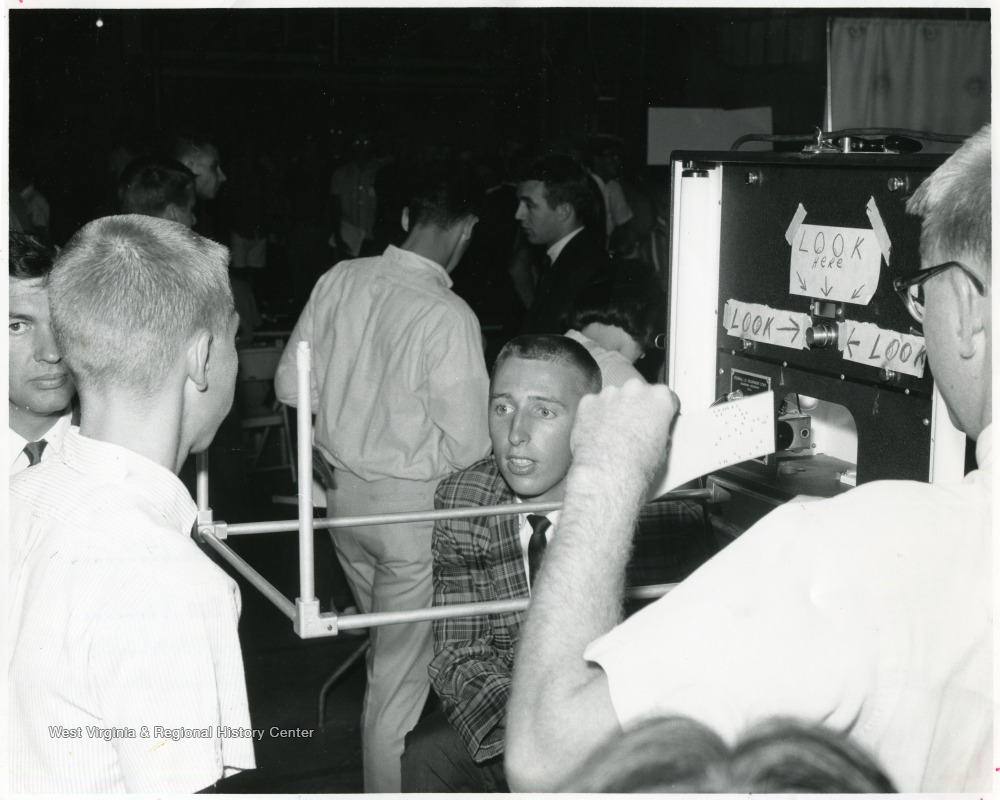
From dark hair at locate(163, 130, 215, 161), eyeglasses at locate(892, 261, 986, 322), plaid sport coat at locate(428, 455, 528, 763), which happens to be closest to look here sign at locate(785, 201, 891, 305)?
eyeglasses at locate(892, 261, 986, 322)

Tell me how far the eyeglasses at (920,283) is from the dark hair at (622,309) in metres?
1.74

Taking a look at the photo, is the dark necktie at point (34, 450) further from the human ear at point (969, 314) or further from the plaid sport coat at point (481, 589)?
the human ear at point (969, 314)

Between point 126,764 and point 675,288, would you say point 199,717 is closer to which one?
point 126,764

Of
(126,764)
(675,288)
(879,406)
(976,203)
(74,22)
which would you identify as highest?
(74,22)

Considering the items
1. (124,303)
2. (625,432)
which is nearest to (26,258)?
(124,303)

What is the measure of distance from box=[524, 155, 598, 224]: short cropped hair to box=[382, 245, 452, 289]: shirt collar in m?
0.88

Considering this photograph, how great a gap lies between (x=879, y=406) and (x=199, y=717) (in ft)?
3.14

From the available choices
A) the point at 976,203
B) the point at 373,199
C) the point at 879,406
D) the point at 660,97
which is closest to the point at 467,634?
the point at 879,406

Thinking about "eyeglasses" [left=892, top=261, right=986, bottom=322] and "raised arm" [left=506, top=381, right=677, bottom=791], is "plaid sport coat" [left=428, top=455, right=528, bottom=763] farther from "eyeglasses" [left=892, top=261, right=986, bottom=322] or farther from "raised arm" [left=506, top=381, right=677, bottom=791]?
"eyeglasses" [left=892, top=261, right=986, bottom=322]

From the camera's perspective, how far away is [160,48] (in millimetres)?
6523

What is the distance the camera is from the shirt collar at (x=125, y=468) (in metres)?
1.15

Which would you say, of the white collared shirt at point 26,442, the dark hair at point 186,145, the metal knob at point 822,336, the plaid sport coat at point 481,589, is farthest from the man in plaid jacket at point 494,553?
the dark hair at point 186,145

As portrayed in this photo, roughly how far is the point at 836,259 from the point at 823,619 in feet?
2.45

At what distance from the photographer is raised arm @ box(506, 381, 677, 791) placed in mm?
846
